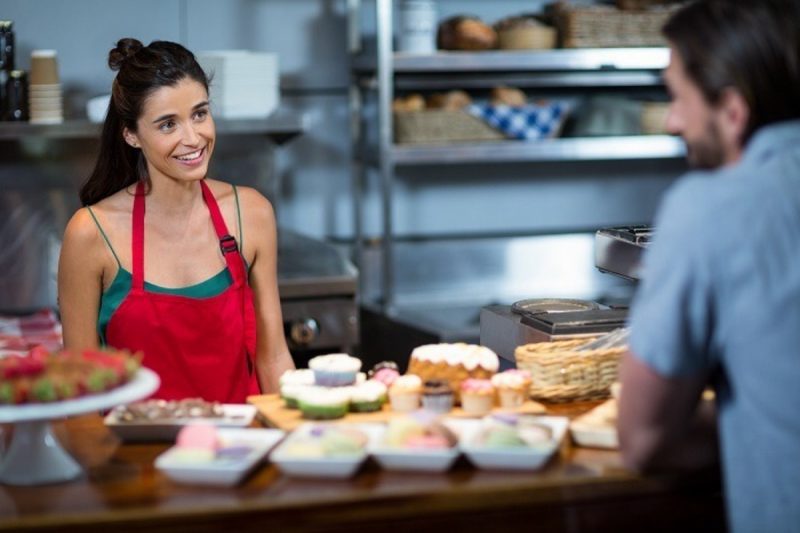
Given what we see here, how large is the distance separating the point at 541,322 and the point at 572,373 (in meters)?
0.28

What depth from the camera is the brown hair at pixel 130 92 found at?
9.67 ft

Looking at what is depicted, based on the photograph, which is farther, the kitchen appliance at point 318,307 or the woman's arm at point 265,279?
the kitchen appliance at point 318,307

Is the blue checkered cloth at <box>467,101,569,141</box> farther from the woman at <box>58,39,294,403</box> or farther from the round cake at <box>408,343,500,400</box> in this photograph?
the round cake at <box>408,343,500,400</box>

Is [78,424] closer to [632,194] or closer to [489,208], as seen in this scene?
[489,208]

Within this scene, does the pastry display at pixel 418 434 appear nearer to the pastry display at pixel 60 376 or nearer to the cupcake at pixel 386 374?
the cupcake at pixel 386 374

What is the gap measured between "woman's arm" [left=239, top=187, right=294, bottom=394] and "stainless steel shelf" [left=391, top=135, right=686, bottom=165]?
1.44 metres

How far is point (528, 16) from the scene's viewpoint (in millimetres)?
4863

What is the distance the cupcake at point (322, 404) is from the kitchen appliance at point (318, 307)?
5.82ft

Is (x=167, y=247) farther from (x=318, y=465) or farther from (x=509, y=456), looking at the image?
(x=509, y=456)

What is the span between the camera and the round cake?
2.37m

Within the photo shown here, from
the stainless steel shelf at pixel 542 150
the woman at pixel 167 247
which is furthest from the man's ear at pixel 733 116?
the stainless steel shelf at pixel 542 150

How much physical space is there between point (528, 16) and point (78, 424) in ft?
9.89

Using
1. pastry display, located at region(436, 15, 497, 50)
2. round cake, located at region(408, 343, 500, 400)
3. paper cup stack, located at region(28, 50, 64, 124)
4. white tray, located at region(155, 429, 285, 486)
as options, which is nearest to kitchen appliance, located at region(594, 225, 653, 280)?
round cake, located at region(408, 343, 500, 400)

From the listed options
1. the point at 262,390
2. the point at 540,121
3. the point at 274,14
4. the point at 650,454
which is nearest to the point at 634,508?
the point at 650,454
